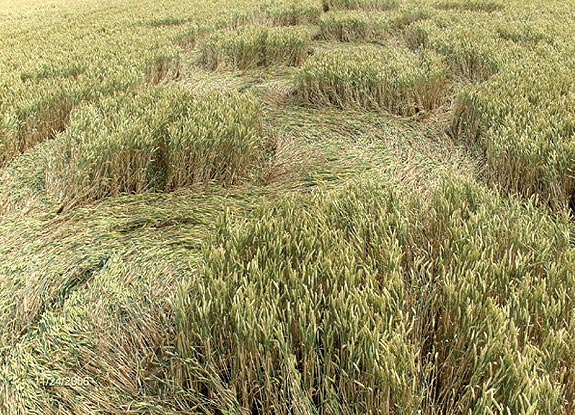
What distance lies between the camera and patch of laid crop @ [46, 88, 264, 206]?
2.22 meters

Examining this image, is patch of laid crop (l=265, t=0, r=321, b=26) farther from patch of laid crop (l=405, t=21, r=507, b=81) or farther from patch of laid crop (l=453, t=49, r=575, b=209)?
patch of laid crop (l=453, t=49, r=575, b=209)

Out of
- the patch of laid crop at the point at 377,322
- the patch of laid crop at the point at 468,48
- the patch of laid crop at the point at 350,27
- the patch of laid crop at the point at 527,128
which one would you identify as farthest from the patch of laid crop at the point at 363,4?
the patch of laid crop at the point at 377,322

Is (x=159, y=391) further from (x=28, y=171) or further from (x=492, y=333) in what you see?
(x=28, y=171)

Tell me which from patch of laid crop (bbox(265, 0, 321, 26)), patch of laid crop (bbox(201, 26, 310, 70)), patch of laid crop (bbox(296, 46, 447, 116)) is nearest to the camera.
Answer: patch of laid crop (bbox(296, 46, 447, 116))

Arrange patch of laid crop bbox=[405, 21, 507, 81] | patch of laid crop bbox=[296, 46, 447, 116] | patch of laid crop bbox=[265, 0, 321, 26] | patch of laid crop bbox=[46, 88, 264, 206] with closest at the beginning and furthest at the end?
patch of laid crop bbox=[46, 88, 264, 206], patch of laid crop bbox=[296, 46, 447, 116], patch of laid crop bbox=[405, 21, 507, 81], patch of laid crop bbox=[265, 0, 321, 26]

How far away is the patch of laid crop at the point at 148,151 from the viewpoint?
222cm

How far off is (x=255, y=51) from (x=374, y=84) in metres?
2.52

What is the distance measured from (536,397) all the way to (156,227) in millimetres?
1769

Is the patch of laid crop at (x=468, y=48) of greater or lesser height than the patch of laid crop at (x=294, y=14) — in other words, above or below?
below

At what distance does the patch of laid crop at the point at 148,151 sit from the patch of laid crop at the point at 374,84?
132cm

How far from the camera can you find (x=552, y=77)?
124 inches

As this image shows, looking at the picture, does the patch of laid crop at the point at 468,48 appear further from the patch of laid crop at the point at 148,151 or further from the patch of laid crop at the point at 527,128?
the patch of laid crop at the point at 148,151

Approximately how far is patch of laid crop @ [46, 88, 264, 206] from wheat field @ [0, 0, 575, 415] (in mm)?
14

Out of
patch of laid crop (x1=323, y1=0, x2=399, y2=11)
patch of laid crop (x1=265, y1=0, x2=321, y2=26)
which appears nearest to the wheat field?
patch of laid crop (x1=265, y1=0, x2=321, y2=26)
